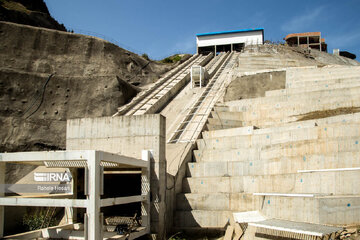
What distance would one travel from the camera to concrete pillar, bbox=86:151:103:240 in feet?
23.9

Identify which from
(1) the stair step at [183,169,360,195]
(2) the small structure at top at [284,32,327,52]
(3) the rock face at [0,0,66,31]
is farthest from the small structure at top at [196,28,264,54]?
(1) the stair step at [183,169,360,195]

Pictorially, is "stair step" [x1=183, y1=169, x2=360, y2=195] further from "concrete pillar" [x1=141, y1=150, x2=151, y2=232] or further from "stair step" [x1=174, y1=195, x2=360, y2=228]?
"concrete pillar" [x1=141, y1=150, x2=151, y2=232]

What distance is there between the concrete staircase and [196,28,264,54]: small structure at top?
2850 centimetres

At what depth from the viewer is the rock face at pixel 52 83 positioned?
18.8 m

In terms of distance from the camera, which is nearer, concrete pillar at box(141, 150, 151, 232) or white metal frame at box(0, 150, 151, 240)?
white metal frame at box(0, 150, 151, 240)

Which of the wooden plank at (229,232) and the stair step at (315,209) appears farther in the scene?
the wooden plank at (229,232)

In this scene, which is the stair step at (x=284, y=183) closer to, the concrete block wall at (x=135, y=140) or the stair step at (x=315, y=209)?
the stair step at (x=315, y=209)

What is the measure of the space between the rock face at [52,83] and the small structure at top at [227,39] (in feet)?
57.4

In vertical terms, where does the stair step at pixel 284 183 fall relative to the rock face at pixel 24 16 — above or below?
below

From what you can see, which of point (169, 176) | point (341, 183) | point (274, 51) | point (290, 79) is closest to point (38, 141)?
point (169, 176)

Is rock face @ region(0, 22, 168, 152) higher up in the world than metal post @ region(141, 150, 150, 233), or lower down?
higher up

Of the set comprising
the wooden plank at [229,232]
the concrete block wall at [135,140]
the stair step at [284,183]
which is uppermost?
the concrete block wall at [135,140]

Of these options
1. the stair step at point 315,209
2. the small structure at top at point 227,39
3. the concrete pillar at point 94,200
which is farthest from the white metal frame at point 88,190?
the small structure at top at point 227,39

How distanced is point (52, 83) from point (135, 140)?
12.4 meters
